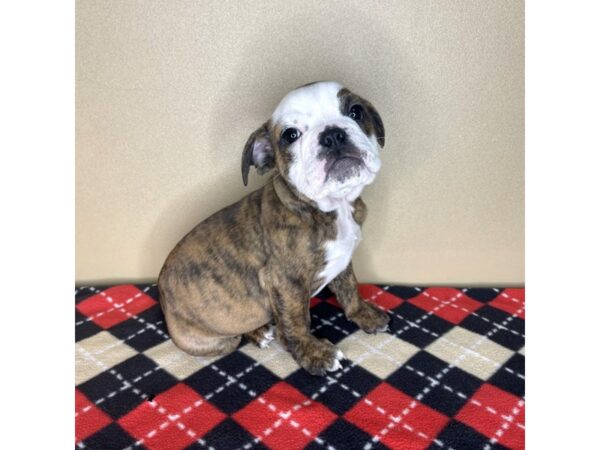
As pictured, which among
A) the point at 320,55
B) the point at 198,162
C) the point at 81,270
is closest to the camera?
the point at 320,55

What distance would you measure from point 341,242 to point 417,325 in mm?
574

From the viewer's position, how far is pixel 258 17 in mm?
1803

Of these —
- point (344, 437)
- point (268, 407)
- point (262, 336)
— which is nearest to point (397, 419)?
point (344, 437)

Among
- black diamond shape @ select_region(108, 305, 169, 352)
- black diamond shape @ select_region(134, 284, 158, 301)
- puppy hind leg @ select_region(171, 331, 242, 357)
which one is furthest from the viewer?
black diamond shape @ select_region(134, 284, 158, 301)

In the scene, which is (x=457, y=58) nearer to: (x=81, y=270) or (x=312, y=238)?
(x=312, y=238)

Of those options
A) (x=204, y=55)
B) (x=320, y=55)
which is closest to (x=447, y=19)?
(x=320, y=55)

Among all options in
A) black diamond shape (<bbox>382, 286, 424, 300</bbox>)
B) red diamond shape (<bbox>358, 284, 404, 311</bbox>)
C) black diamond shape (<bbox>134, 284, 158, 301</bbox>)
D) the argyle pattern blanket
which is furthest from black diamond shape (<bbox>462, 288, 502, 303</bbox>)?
black diamond shape (<bbox>134, 284, 158, 301</bbox>)

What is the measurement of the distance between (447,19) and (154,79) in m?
1.20

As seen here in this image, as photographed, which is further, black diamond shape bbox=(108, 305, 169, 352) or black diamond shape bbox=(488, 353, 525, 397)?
black diamond shape bbox=(108, 305, 169, 352)

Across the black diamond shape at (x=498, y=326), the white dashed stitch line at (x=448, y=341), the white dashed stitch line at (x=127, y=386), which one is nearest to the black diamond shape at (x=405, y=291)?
the white dashed stitch line at (x=448, y=341)

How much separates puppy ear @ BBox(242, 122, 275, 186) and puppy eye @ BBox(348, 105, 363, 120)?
11.7 inches

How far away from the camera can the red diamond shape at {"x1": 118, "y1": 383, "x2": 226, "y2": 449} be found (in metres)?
1.42

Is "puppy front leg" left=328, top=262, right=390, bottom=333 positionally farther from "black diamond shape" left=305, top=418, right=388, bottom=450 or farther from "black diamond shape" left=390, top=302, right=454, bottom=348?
"black diamond shape" left=305, top=418, right=388, bottom=450

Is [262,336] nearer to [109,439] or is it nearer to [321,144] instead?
[109,439]
